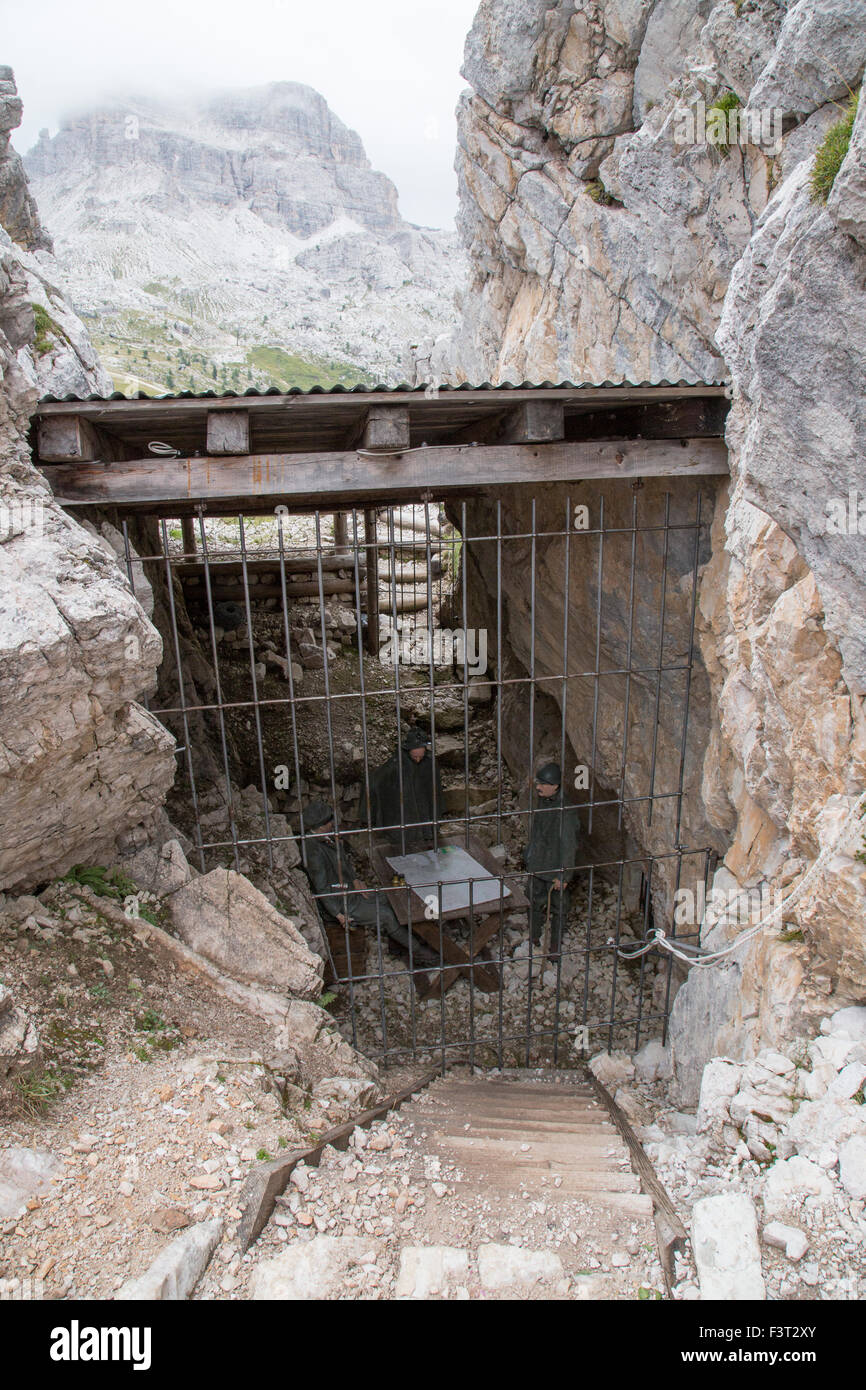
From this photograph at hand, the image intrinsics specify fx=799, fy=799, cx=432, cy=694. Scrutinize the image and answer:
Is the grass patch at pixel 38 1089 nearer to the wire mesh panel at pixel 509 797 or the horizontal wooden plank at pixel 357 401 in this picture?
the wire mesh panel at pixel 509 797

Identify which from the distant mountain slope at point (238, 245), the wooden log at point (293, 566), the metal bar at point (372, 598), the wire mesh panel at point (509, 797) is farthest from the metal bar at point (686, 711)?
the distant mountain slope at point (238, 245)

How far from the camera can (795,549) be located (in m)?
4.45

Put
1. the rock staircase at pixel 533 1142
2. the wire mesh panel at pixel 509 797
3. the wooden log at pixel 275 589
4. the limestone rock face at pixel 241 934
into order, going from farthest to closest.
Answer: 1. the wooden log at pixel 275 589
2. the wire mesh panel at pixel 509 797
3. the limestone rock face at pixel 241 934
4. the rock staircase at pixel 533 1142

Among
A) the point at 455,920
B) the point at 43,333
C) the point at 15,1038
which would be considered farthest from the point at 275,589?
the point at 15,1038

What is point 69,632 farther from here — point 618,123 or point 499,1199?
point 618,123

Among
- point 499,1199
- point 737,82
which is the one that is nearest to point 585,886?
point 499,1199

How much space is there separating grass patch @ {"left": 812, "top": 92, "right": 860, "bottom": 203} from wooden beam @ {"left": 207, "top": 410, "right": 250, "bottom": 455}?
10.4ft

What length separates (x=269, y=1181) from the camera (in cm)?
367

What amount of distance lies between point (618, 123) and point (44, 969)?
9.76 meters

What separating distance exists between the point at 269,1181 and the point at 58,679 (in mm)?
2722

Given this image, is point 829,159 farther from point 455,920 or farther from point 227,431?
point 455,920

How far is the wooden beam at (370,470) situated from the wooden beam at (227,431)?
0.49ft

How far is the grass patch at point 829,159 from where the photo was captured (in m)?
3.32

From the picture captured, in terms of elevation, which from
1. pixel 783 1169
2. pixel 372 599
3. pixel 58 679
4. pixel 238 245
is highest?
pixel 238 245
